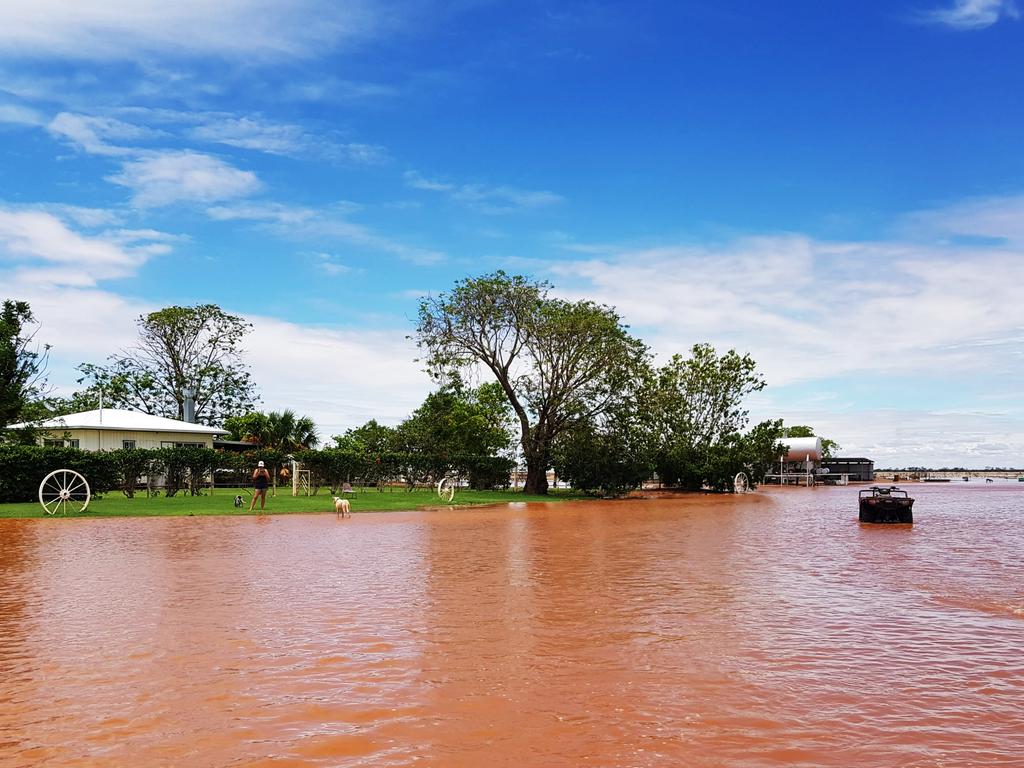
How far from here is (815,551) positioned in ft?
58.4

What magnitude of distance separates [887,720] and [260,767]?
451 centimetres

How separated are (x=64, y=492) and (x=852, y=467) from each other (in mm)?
96278

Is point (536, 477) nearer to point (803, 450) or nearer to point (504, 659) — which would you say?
point (504, 659)

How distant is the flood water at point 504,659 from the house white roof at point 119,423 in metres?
23.3

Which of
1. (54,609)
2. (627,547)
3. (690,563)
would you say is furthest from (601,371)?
(54,609)

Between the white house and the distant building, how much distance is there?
75700mm

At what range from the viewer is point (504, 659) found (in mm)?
7617

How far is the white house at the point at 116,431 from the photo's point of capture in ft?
121

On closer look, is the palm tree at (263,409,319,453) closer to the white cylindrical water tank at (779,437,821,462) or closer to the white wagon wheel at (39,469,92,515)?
the white wagon wheel at (39,469,92,515)

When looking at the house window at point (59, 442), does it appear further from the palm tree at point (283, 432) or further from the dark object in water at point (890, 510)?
the dark object in water at point (890, 510)

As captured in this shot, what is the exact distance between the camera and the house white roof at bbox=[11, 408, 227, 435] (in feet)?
121

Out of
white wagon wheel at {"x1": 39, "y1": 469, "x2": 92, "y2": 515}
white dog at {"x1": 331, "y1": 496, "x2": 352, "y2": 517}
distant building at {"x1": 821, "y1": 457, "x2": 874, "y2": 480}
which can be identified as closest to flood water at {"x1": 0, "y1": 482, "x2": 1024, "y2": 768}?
white wagon wheel at {"x1": 39, "y1": 469, "x2": 92, "y2": 515}

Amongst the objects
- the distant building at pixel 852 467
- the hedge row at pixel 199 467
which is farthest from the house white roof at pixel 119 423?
the distant building at pixel 852 467

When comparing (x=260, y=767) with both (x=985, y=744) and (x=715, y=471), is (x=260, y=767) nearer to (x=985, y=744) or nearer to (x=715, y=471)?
(x=985, y=744)
